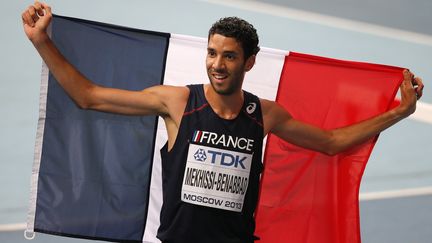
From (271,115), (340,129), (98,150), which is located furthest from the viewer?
(98,150)

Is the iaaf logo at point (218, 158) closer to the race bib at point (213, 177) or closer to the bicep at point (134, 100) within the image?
the race bib at point (213, 177)

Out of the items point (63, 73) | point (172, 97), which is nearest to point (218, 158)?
point (172, 97)

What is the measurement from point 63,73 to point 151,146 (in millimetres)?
1040

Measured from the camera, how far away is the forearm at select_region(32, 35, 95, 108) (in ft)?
14.6

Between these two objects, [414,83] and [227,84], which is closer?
[227,84]

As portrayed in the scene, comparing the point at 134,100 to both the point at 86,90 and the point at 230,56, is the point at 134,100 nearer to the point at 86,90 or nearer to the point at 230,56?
the point at 86,90

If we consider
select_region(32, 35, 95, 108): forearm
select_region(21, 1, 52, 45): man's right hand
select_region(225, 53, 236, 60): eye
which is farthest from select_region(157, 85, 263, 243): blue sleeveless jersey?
select_region(21, 1, 52, 45): man's right hand

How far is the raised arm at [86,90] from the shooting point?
442 centimetres

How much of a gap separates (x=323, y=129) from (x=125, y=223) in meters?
1.22

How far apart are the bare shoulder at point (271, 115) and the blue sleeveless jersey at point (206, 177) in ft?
0.61

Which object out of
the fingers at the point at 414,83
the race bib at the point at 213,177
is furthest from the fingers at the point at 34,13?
the fingers at the point at 414,83

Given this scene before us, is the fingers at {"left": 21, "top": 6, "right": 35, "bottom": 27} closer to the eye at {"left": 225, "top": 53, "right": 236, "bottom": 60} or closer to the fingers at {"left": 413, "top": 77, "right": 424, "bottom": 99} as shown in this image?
the eye at {"left": 225, "top": 53, "right": 236, "bottom": 60}

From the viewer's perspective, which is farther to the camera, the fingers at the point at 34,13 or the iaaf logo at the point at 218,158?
the iaaf logo at the point at 218,158

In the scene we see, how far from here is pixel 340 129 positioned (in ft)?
16.8
